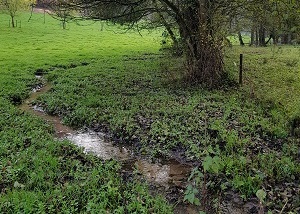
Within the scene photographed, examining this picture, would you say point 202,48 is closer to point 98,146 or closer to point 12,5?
point 98,146

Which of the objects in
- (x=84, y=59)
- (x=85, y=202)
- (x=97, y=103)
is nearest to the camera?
(x=85, y=202)

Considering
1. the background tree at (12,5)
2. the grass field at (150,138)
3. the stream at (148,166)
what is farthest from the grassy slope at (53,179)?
the background tree at (12,5)

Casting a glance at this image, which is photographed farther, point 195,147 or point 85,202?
point 195,147

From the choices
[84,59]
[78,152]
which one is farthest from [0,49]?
[78,152]

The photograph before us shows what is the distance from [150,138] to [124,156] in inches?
42.4

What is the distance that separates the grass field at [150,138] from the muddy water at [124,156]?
0.39 m

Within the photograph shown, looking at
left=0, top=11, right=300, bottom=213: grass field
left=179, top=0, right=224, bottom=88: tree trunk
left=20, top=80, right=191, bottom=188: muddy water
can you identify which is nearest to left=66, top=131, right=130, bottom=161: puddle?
left=20, top=80, right=191, bottom=188: muddy water

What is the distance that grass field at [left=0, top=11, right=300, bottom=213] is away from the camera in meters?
6.22

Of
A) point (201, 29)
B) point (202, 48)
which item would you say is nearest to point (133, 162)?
point (202, 48)

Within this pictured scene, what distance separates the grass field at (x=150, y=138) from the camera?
622 cm

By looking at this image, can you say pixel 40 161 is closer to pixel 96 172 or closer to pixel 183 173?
pixel 96 172

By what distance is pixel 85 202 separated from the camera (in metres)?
6.12

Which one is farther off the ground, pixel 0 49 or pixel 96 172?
pixel 0 49

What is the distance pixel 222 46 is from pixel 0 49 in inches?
954
